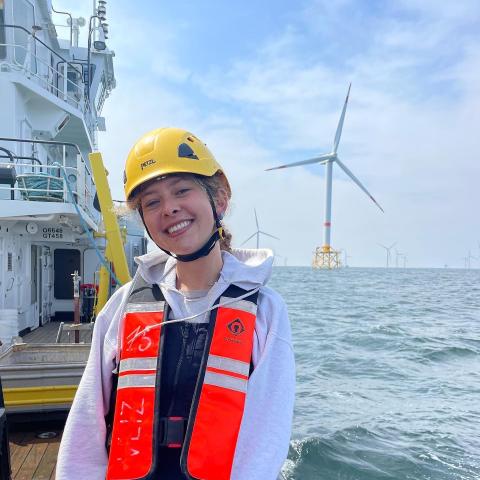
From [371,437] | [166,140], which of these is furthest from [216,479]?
[371,437]

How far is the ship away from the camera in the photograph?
567cm

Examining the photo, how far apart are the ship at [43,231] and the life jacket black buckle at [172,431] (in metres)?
2.60

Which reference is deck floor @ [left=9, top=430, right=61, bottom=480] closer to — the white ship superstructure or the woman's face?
the white ship superstructure

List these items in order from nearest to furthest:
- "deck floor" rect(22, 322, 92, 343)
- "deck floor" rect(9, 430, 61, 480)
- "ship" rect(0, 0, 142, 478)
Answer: "deck floor" rect(9, 430, 61, 480) < "ship" rect(0, 0, 142, 478) < "deck floor" rect(22, 322, 92, 343)

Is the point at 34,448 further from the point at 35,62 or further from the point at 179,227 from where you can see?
the point at 35,62

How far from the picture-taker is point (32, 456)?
489cm

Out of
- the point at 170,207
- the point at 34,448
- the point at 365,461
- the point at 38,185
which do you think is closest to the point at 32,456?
the point at 34,448

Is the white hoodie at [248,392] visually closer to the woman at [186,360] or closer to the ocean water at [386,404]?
the woman at [186,360]

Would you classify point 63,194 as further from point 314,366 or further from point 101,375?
point 101,375

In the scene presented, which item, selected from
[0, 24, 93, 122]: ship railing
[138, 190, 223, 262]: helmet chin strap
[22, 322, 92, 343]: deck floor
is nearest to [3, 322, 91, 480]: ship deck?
[22, 322, 92, 343]: deck floor

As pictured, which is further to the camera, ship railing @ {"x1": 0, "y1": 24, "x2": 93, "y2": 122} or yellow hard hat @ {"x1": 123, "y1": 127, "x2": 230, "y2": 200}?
ship railing @ {"x1": 0, "y1": 24, "x2": 93, "y2": 122}

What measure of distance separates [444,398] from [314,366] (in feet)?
11.2

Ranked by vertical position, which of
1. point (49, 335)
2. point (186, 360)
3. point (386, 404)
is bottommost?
point (386, 404)

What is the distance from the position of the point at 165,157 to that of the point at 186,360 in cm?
75
